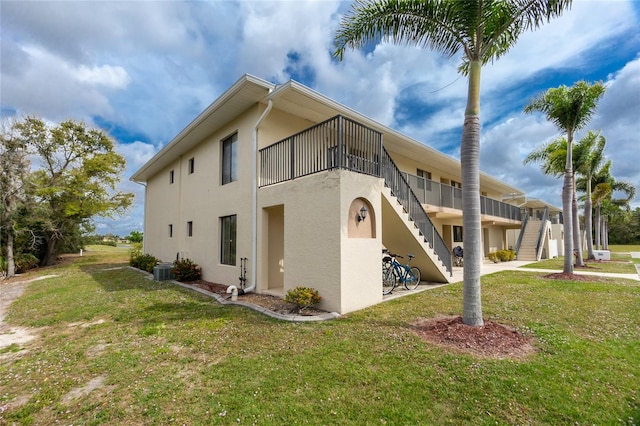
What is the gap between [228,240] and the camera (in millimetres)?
10031

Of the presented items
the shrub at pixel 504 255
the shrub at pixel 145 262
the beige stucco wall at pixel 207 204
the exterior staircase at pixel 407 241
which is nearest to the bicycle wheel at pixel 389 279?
the exterior staircase at pixel 407 241

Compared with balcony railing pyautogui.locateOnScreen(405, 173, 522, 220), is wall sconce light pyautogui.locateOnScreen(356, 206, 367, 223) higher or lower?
lower

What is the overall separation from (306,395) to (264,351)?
1375mm

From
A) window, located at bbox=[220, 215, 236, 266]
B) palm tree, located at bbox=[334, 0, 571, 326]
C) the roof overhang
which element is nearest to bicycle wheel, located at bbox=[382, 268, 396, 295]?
palm tree, located at bbox=[334, 0, 571, 326]

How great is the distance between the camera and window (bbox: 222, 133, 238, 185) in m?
10.1

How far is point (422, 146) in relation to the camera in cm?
1221

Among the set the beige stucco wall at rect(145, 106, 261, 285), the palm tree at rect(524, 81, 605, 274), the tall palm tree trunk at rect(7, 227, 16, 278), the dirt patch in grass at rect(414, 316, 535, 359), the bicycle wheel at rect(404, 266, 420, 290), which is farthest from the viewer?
the tall palm tree trunk at rect(7, 227, 16, 278)

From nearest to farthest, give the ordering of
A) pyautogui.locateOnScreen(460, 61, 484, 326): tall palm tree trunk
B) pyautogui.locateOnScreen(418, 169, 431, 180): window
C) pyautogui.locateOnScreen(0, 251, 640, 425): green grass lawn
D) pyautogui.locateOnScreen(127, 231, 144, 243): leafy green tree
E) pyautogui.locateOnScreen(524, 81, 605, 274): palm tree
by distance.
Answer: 1. pyautogui.locateOnScreen(0, 251, 640, 425): green grass lawn
2. pyautogui.locateOnScreen(460, 61, 484, 326): tall palm tree trunk
3. pyautogui.locateOnScreen(524, 81, 605, 274): palm tree
4. pyautogui.locateOnScreen(418, 169, 431, 180): window
5. pyautogui.locateOnScreen(127, 231, 144, 243): leafy green tree

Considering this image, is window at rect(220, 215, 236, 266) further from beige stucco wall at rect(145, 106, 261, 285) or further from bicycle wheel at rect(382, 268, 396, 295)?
bicycle wheel at rect(382, 268, 396, 295)

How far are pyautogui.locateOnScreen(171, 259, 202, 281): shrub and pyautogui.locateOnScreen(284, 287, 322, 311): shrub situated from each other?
6522 mm

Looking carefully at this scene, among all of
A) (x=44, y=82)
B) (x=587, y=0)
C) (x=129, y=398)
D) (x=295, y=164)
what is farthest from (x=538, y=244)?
(x=44, y=82)

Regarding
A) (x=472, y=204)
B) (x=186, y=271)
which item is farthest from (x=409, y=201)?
(x=186, y=271)

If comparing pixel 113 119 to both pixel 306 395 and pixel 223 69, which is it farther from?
pixel 306 395

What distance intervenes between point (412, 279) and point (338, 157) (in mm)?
4888
